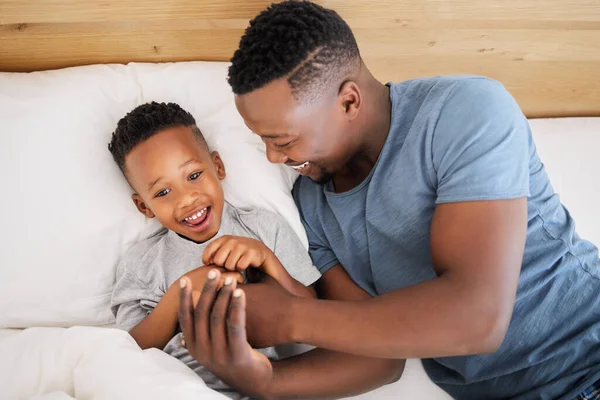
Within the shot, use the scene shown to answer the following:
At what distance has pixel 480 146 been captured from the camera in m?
0.95

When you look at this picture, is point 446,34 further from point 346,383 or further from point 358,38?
point 346,383

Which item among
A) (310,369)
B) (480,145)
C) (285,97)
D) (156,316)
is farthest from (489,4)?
(156,316)

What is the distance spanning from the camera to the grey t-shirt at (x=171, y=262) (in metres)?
1.23

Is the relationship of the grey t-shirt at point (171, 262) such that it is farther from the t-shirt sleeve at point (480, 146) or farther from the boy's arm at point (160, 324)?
the t-shirt sleeve at point (480, 146)

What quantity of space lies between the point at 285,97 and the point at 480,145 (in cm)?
34

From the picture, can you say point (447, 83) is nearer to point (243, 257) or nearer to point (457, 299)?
point (457, 299)

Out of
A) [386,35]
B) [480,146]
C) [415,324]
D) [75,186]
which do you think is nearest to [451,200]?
[480,146]

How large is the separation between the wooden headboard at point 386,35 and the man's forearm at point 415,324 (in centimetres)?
78

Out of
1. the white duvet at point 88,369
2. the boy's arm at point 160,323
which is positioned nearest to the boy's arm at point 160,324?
the boy's arm at point 160,323

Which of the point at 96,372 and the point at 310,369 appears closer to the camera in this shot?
the point at 96,372

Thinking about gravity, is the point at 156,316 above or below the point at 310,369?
above

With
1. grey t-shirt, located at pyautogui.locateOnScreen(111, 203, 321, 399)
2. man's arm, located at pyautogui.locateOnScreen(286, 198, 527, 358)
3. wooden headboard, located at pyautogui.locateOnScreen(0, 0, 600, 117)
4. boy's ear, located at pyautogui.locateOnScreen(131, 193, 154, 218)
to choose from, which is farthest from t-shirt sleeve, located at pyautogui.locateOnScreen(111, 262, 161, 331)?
wooden headboard, located at pyautogui.locateOnScreen(0, 0, 600, 117)

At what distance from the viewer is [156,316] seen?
45.5 inches

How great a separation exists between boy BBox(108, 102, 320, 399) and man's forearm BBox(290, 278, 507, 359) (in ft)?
0.72
